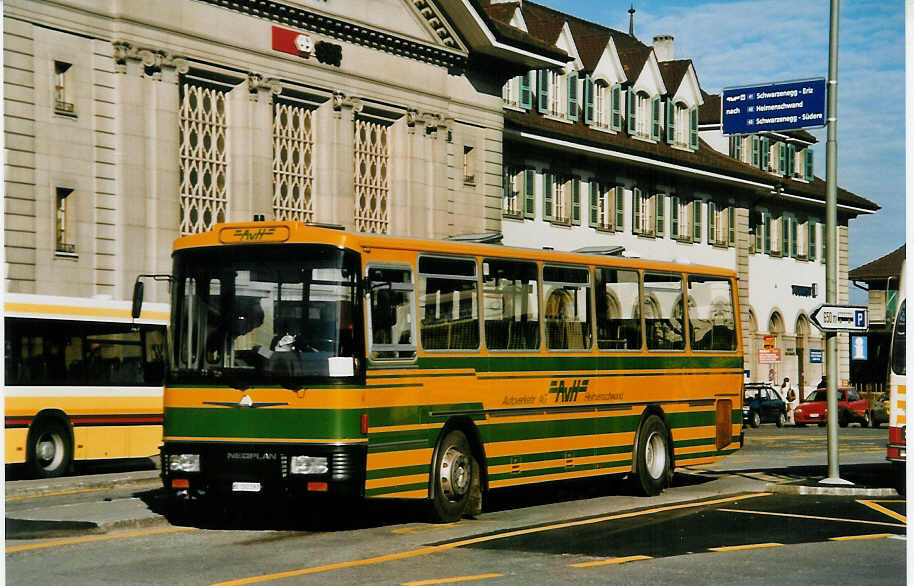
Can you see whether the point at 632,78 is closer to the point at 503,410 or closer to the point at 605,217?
the point at 605,217

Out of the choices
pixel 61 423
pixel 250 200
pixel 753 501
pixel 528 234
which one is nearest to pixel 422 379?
pixel 753 501

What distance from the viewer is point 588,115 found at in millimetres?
57938

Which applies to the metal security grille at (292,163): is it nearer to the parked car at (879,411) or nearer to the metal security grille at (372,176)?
the metal security grille at (372,176)

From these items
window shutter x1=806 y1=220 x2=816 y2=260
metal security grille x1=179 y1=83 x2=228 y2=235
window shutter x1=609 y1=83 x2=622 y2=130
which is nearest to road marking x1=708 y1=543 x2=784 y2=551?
metal security grille x1=179 y1=83 x2=228 y2=235

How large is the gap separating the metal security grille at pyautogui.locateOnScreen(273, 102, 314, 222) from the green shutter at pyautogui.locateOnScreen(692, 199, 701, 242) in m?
25.3

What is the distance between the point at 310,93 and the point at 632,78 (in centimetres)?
2255

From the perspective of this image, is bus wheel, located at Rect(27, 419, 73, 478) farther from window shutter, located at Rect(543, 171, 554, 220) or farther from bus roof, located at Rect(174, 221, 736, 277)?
window shutter, located at Rect(543, 171, 554, 220)

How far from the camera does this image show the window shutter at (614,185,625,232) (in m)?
58.7

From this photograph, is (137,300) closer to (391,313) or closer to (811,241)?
(391,313)

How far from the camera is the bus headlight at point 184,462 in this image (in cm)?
1585

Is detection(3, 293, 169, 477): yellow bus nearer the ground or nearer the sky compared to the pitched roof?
nearer the ground

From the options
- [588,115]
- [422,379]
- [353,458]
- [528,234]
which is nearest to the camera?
[353,458]

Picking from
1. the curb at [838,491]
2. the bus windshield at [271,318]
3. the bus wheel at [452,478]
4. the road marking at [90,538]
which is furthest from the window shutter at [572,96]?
the road marking at [90,538]

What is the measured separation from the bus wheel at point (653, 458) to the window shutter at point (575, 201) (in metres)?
35.3
